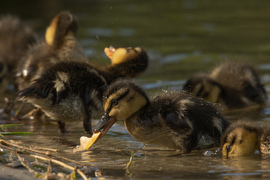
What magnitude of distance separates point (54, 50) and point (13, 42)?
6.90 feet

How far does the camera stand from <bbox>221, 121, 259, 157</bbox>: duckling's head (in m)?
4.16

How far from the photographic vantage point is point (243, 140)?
4207 mm

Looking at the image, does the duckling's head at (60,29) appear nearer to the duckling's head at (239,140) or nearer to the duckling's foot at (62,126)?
the duckling's foot at (62,126)

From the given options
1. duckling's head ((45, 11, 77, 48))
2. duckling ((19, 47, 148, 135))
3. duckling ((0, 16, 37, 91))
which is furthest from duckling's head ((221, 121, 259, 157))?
duckling ((0, 16, 37, 91))

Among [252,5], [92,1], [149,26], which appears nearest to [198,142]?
[149,26]

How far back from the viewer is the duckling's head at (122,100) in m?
4.26

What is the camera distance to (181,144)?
4320mm

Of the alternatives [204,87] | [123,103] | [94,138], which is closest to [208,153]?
[123,103]

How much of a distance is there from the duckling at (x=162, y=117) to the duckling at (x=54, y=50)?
1.81 metres

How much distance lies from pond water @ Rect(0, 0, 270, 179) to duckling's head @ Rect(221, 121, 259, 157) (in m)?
0.07

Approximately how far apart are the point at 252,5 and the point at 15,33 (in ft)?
21.5

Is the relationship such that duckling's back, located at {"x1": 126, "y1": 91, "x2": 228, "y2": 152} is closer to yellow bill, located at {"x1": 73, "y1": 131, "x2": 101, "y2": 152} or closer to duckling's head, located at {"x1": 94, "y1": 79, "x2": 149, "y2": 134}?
duckling's head, located at {"x1": 94, "y1": 79, "x2": 149, "y2": 134}

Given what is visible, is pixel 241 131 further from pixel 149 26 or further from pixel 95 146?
pixel 149 26

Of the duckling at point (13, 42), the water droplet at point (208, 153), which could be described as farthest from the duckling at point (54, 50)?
the water droplet at point (208, 153)
